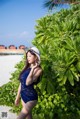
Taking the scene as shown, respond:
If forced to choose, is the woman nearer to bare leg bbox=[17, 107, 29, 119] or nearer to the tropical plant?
bare leg bbox=[17, 107, 29, 119]

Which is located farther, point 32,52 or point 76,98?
point 76,98

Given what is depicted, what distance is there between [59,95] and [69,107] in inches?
12.8

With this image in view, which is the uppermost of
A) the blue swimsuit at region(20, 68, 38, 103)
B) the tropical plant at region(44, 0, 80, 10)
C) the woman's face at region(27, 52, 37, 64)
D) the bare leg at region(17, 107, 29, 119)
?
the tropical plant at region(44, 0, 80, 10)

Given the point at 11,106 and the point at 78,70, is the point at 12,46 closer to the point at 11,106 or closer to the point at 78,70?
the point at 11,106

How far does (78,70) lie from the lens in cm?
752

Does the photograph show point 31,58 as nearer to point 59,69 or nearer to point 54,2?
point 59,69

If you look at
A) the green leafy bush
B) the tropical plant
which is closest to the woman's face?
the green leafy bush

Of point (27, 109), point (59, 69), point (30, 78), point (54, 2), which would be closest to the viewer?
Answer: point (30, 78)

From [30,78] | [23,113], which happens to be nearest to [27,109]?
[23,113]

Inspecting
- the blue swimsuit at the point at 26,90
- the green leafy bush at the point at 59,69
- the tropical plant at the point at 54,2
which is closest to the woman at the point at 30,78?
the blue swimsuit at the point at 26,90

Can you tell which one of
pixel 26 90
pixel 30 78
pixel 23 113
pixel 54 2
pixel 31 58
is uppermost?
pixel 54 2

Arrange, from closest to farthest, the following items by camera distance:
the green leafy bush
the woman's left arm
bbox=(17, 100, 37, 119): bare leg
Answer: the woman's left arm, bbox=(17, 100, 37, 119): bare leg, the green leafy bush

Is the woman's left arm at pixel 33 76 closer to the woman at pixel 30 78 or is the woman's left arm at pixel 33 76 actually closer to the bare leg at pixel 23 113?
the woman at pixel 30 78

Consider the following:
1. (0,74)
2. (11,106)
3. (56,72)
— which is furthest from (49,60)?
(0,74)
